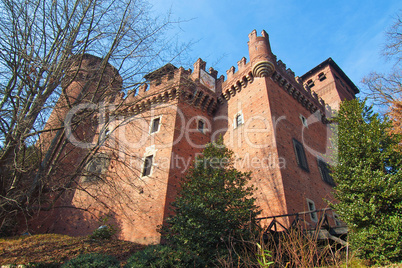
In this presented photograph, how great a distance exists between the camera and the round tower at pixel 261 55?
14680mm

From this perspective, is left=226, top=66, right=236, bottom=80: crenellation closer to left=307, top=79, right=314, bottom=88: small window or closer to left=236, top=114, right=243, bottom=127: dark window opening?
left=236, top=114, right=243, bottom=127: dark window opening

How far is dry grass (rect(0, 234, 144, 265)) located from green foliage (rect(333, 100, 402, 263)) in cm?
710

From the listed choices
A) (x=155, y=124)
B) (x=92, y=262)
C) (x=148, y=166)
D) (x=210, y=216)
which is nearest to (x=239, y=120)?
(x=155, y=124)

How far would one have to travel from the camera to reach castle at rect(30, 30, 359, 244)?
1082 cm

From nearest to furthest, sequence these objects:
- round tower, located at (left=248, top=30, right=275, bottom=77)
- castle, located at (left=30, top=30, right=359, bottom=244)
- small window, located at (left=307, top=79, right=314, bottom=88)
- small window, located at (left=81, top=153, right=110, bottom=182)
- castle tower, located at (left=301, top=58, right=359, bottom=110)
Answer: small window, located at (left=81, top=153, right=110, bottom=182) → castle, located at (left=30, top=30, right=359, bottom=244) → round tower, located at (left=248, top=30, right=275, bottom=77) → castle tower, located at (left=301, top=58, right=359, bottom=110) → small window, located at (left=307, top=79, right=314, bottom=88)

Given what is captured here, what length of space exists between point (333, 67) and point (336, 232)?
69.3ft

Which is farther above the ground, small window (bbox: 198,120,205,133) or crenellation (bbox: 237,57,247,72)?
crenellation (bbox: 237,57,247,72)

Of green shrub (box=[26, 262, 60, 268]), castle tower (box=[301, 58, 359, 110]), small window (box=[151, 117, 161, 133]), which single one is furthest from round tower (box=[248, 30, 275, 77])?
green shrub (box=[26, 262, 60, 268])

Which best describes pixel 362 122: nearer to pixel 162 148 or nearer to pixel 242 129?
pixel 242 129

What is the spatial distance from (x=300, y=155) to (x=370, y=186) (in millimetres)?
6255

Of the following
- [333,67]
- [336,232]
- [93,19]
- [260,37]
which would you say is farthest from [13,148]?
[333,67]

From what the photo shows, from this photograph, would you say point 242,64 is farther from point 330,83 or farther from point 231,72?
point 330,83

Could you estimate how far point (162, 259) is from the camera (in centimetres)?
621

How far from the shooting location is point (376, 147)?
7785mm
